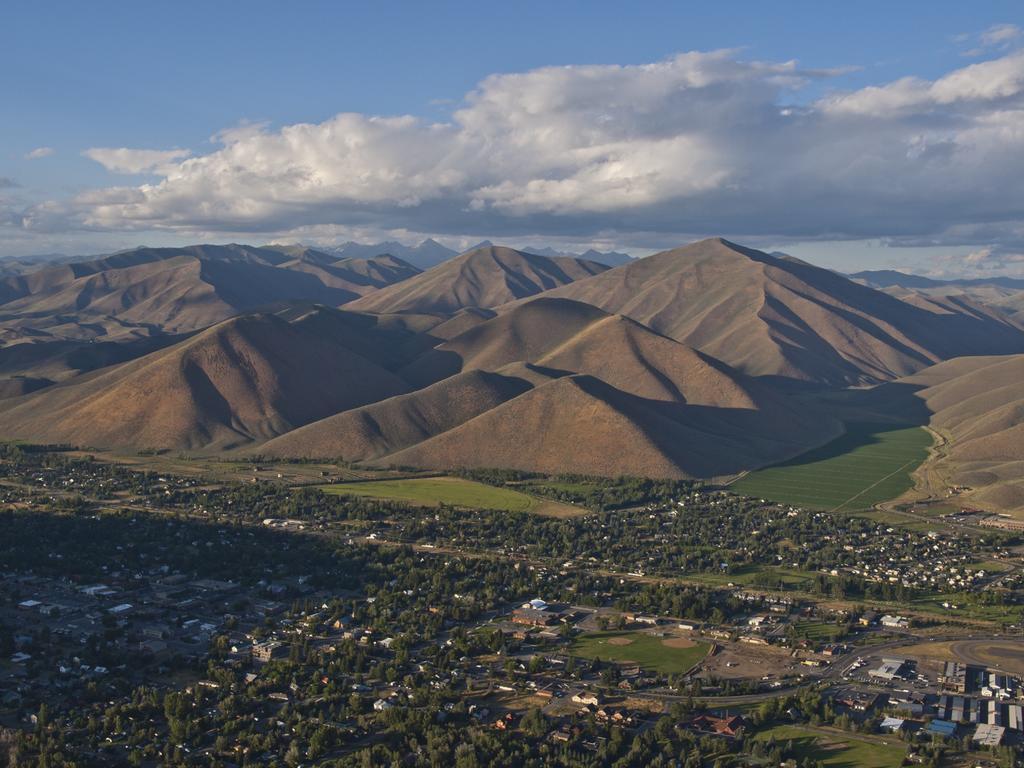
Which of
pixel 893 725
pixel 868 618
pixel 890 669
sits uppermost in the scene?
pixel 893 725

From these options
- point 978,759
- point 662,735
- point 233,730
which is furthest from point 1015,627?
point 233,730

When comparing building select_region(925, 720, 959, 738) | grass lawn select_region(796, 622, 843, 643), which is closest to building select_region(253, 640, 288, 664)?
grass lawn select_region(796, 622, 843, 643)

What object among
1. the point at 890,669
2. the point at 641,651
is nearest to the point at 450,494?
the point at 641,651

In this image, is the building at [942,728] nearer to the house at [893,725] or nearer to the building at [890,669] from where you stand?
the house at [893,725]

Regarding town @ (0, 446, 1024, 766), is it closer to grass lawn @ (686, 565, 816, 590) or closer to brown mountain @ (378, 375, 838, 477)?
grass lawn @ (686, 565, 816, 590)

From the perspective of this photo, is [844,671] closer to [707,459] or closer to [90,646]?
[90,646]

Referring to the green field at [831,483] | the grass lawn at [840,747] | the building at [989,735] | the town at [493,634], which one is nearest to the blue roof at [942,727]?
the town at [493,634]

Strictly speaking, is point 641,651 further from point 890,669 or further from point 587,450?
point 587,450
